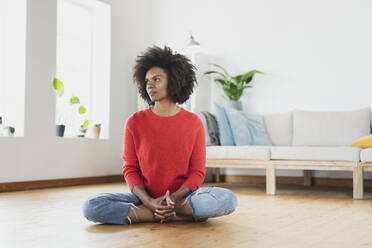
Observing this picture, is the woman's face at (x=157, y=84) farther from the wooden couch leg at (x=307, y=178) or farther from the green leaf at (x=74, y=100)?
the wooden couch leg at (x=307, y=178)

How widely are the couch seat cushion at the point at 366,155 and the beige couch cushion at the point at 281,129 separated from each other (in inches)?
44.1

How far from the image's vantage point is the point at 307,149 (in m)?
3.40

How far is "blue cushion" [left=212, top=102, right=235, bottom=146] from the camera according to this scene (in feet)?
13.6

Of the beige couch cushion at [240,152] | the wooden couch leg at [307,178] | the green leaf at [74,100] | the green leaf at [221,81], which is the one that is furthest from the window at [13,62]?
the wooden couch leg at [307,178]

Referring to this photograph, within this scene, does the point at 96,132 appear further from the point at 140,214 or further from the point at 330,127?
the point at 140,214

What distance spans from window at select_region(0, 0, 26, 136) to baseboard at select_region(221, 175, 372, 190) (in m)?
2.42

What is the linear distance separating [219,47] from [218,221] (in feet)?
11.0

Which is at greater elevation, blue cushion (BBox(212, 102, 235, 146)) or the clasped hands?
blue cushion (BBox(212, 102, 235, 146))

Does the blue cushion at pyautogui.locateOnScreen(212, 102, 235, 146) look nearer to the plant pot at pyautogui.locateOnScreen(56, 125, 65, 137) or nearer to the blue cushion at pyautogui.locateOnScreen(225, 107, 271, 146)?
the blue cushion at pyautogui.locateOnScreen(225, 107, 271, 146)

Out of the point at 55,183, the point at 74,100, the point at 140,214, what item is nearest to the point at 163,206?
the point at 140,214

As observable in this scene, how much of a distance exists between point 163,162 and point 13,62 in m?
2.57

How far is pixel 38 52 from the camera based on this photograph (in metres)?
3.87

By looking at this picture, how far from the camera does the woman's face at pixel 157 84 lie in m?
1.94

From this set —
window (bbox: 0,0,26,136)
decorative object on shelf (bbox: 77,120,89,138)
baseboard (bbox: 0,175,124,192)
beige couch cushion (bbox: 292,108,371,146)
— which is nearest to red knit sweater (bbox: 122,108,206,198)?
baseboard (bbox: 0,175,124,192)
